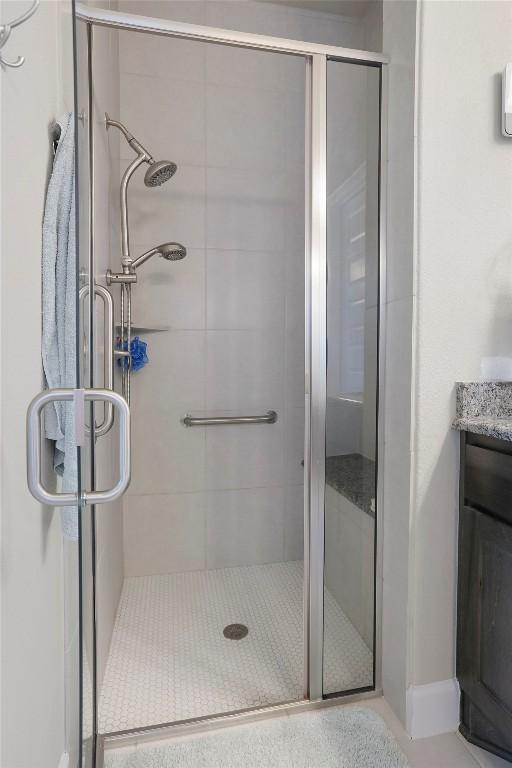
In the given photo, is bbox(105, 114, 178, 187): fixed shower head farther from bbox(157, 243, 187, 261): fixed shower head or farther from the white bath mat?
the white bath mat

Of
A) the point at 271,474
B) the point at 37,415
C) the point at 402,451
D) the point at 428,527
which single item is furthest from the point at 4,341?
the point at 271,474

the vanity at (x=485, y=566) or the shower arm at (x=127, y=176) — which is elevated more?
the shower arm at (x=127, y=176)

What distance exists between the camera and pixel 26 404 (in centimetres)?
79

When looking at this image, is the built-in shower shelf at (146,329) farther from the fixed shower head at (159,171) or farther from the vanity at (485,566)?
the vanity at (485,566)

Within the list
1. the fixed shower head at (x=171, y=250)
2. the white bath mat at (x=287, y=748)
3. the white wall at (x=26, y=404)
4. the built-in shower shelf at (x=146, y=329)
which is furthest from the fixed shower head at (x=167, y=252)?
the white bath mat at (x=287, y=748)

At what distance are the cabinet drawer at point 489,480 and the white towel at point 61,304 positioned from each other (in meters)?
0.95

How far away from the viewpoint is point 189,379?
2.11m

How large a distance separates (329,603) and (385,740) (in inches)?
14.0

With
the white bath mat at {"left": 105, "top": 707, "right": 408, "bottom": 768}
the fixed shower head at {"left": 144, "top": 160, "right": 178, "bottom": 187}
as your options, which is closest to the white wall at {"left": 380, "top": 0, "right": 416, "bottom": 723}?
the white bath mat at {"left": 105, "top": 707, "right": 408, "bottom": 768}

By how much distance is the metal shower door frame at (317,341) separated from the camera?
1295 millimetres

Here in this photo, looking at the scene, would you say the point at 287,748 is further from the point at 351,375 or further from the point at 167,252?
the point at 167,252

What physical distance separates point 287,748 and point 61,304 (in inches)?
49.3

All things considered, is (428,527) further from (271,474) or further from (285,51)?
(285,51)

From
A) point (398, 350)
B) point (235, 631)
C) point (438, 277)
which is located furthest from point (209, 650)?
point (438, 277)
